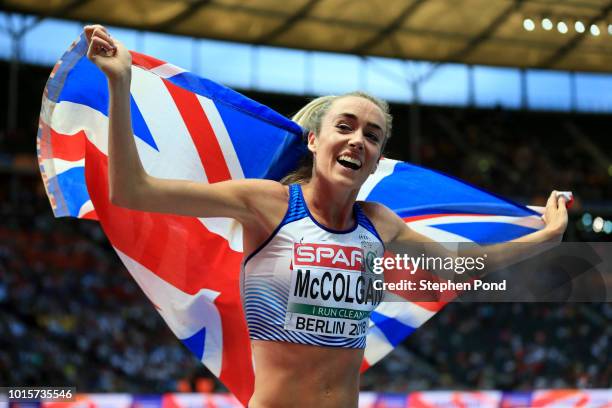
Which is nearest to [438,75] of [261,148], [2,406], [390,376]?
[390,376]

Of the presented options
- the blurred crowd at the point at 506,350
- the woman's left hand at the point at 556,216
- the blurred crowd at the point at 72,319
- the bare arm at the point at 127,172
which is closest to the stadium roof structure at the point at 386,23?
the blurred crowd at the point at 72,319

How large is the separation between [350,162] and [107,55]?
0.93 m

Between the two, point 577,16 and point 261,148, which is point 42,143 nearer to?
point 261,148

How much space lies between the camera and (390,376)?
18031 millimetres

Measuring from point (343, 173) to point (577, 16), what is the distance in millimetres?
20350

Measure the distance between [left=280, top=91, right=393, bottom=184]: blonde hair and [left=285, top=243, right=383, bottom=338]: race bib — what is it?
1.55 feet

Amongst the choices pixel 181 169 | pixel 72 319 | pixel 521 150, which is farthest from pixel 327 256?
pixel 521 150

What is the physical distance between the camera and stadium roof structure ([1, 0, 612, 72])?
69.9ft

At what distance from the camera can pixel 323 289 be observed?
9.73 feet

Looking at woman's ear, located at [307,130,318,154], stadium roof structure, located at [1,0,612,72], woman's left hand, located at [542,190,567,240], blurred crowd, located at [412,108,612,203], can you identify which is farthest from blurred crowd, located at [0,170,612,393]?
woman's ear, located at [307,130,318,154]

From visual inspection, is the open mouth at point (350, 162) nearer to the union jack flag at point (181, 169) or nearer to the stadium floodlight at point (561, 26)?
the union jack flag at point (181, 169)

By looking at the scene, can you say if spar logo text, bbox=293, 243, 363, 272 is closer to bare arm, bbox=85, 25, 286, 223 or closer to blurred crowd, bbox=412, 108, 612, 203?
bare arm, bbox=85, 25, 286, 223

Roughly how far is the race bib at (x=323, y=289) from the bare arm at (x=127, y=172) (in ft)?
1.17

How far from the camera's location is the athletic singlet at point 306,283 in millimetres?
2955
